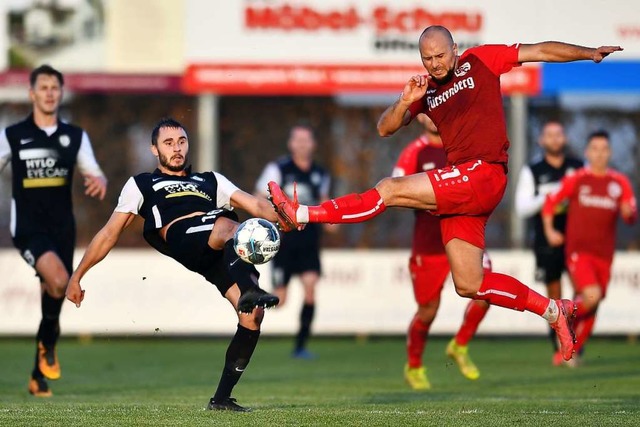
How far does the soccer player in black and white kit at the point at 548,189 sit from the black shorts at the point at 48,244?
19.5 ft

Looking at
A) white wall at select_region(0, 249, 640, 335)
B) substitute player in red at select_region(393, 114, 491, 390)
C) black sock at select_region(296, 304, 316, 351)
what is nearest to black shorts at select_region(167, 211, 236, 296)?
substitute player in red at select_region(393, 114, 491, 390)

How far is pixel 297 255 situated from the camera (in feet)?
56.9

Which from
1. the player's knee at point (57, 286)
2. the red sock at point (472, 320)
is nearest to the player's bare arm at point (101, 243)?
the player's knee at point (57, 286)

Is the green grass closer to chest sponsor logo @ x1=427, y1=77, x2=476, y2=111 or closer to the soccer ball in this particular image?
the soccer ball

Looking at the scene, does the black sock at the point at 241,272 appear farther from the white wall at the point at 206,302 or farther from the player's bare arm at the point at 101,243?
the white wall at the point at 206,302

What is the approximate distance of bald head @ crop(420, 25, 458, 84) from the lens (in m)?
9.66

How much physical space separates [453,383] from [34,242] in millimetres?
4425

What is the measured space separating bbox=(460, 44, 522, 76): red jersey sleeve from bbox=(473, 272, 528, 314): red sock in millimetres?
1549

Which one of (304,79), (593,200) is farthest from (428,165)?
(304,79)

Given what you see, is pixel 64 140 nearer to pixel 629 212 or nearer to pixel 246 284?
pixel 246 284

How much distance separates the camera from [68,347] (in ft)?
60.2

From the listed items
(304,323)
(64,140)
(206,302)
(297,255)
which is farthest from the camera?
(206,302)

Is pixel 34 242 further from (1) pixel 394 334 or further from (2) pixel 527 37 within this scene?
(2) pixel 527 37

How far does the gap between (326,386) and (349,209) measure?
4.14 metres
